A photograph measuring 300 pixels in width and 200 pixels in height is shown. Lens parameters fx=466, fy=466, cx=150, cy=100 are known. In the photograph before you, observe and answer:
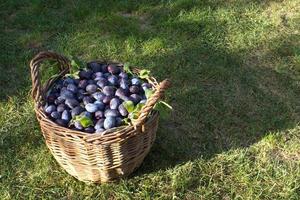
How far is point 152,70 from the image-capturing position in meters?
3.61

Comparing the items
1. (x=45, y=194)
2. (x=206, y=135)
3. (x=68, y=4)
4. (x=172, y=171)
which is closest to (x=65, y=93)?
(x=45, y=194)

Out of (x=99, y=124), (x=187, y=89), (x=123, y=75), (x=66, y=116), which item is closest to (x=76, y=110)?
(x=66, y=116)

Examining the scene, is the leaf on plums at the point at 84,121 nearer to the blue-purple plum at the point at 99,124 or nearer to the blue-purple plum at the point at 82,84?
the blue-purple plum at the point at 99,124

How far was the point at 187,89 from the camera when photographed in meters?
3.42

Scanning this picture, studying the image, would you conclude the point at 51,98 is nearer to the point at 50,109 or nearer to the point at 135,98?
the point at 50,109

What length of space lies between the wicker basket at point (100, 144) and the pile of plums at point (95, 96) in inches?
2.7

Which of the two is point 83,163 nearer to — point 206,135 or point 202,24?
point 206,135

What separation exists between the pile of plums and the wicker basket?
70 mm

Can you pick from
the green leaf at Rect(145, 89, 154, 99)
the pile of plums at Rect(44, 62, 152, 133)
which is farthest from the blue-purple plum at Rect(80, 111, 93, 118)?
the green leaf at Rect(145, 89, 154, 99)

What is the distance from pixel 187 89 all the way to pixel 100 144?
1.24 meters

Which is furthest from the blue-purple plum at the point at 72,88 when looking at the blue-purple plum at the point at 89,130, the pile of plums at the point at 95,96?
the blue-purple plum at the point at 89,130

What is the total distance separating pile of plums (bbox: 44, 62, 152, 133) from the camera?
97.2 inches

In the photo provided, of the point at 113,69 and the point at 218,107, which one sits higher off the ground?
the point at 113,69

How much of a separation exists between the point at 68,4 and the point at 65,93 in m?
1.99
